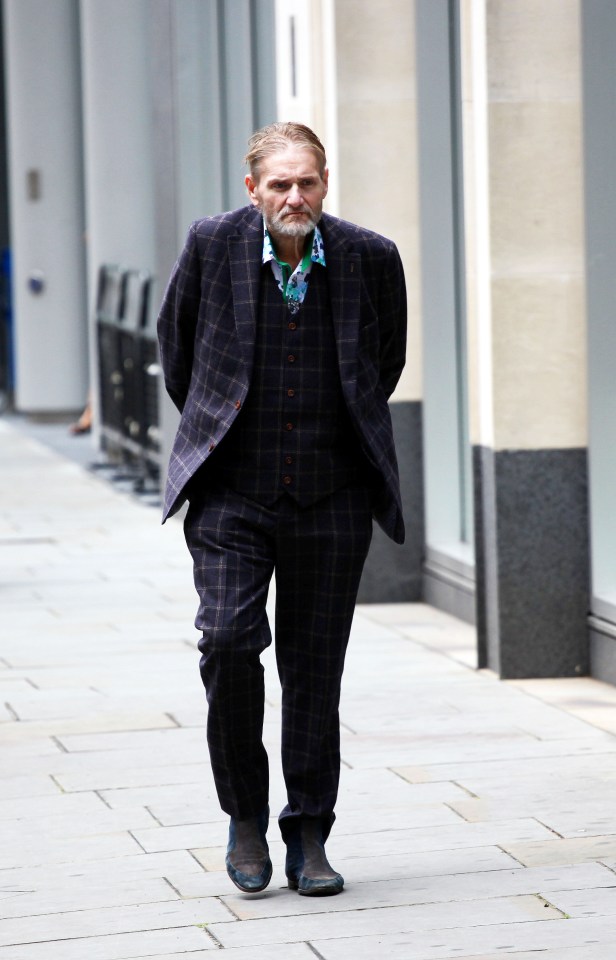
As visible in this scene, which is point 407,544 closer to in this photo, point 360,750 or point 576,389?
point 576,389

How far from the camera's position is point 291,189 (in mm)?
4320

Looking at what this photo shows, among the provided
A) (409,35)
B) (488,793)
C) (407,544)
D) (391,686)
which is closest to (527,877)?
(488,793)

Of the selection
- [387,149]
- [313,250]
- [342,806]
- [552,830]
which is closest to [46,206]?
[387,149]

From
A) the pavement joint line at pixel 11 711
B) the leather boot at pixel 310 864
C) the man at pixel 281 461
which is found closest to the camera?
the man at pixel 281 461

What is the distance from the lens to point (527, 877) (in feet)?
15.4

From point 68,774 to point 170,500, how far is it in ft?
5.37

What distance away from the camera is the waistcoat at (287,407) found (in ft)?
14.5

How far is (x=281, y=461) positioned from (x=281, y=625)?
406 millimetres

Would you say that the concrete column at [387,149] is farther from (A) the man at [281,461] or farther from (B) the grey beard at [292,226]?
(B) the grey beard at [292,226]

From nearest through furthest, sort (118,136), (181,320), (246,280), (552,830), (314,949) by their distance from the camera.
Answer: (314,949) < (246,280) < (181,320) < (552,830) < (118,136)

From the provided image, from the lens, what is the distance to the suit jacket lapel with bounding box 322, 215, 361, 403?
14.5 feet

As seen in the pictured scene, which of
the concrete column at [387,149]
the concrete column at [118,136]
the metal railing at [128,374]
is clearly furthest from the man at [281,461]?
the concrete column at [118,136]

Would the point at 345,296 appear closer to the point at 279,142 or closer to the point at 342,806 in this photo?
the point at 279,142

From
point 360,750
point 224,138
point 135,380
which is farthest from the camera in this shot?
point 135,380
